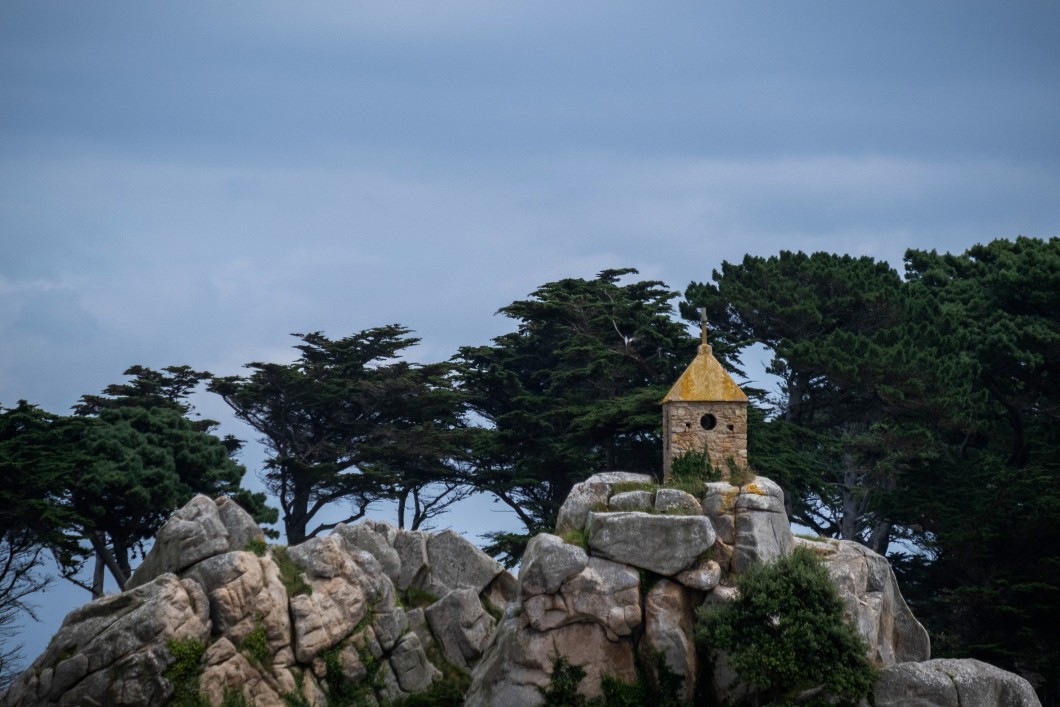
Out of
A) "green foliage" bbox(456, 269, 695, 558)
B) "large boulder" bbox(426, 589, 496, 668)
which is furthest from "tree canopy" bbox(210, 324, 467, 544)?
"large boulder" bbox(426, 589, 496, 668)

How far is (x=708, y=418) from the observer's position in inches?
1524

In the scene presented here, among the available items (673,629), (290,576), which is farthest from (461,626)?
(673,629)

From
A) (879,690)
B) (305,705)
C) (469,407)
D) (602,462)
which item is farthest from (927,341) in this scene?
(305,705)

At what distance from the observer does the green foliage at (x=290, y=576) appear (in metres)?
37.2

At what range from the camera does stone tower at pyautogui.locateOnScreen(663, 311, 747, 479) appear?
126 feet

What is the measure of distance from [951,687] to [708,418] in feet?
32.5

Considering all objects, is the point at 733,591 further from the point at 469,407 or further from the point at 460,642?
the point at 469,407

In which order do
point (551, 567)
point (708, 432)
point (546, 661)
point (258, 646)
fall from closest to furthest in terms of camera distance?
1. point (546, 661)
2. point (551, 567)
3. point (258, 646)
4. point (708, 432)

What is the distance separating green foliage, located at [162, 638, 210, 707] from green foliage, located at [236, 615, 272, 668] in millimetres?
1179

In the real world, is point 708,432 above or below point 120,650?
above

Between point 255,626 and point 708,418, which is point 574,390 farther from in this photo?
point 255,626

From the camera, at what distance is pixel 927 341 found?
52969mm

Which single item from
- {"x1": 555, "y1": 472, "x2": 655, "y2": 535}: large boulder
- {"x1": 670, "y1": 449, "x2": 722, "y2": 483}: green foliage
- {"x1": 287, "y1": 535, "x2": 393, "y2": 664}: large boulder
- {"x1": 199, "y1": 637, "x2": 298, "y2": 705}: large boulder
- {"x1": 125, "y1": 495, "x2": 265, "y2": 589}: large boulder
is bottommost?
{"x1": 199, "y1": 637, "x2": 298, "y2": 705}: large boulder

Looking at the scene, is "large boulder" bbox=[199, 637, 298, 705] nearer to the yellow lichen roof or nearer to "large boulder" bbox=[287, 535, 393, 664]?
"large boulder" bbox=[287, 535, 393, 664]
